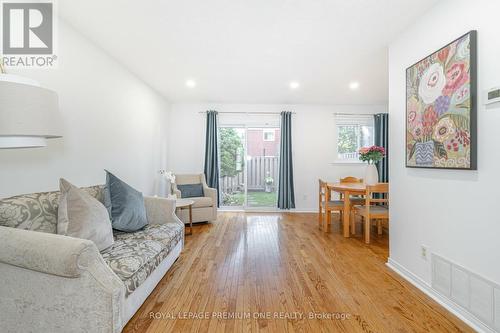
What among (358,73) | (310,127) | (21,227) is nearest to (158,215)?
(21,227)

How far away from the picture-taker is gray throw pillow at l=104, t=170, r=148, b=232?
2.12m

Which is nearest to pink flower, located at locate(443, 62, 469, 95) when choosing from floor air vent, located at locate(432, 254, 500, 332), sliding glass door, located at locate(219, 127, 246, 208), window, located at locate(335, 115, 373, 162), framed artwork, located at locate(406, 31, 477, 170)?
framed artwork, located at locate(406, 31, 477, 170)

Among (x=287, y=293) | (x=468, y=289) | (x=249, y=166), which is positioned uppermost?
(x=249, y=166)

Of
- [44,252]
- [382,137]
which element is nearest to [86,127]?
[44,252]

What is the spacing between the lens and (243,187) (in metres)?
5.35

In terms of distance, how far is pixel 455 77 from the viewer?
168 centimetres

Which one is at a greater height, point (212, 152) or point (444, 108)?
point (444, 108)

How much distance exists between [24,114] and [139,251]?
1122 mm

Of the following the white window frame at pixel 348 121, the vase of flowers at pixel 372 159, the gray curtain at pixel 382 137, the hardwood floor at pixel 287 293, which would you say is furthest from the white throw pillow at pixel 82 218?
the gray curtain at pixel 382 137

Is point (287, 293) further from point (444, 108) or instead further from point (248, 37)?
point (248, 37)

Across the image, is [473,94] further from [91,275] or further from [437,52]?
[91,275]

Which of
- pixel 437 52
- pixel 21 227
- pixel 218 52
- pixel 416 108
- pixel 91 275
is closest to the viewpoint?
pixel 91 275

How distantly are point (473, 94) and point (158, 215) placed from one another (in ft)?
9.36

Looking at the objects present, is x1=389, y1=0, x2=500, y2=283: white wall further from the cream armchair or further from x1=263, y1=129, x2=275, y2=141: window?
x1=263, y1=129, x2=275, y2=141: window
